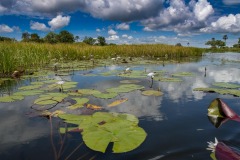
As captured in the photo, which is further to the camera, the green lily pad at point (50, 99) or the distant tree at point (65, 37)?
the distant tree at point (65, 37)

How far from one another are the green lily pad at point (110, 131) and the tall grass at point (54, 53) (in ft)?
18.8

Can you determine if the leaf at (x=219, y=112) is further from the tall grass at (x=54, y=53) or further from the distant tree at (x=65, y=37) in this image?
the distant tree at (x=65, y=37)

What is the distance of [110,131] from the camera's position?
2416mm

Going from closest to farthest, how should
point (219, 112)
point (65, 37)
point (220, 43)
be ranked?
1. point (219, 112)
2. point (65, 37)
3. point (220, 43)

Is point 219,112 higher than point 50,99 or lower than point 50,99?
higher

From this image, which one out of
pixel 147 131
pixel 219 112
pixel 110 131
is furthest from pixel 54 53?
pixel 219 112

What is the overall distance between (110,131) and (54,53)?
12.6m

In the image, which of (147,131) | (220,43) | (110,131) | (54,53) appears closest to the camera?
(110,131)

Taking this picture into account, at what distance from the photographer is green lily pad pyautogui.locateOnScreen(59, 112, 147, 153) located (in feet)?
6.93

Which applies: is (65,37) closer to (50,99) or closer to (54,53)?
(54,53)

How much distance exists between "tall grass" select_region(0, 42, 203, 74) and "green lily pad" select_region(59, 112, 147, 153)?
18.8 ft

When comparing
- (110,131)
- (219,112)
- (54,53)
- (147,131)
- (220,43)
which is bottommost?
(147,131)

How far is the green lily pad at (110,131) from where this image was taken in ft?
6.93

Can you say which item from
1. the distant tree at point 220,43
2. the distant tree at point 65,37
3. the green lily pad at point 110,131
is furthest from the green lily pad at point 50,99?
the distant tree at point 220,43
